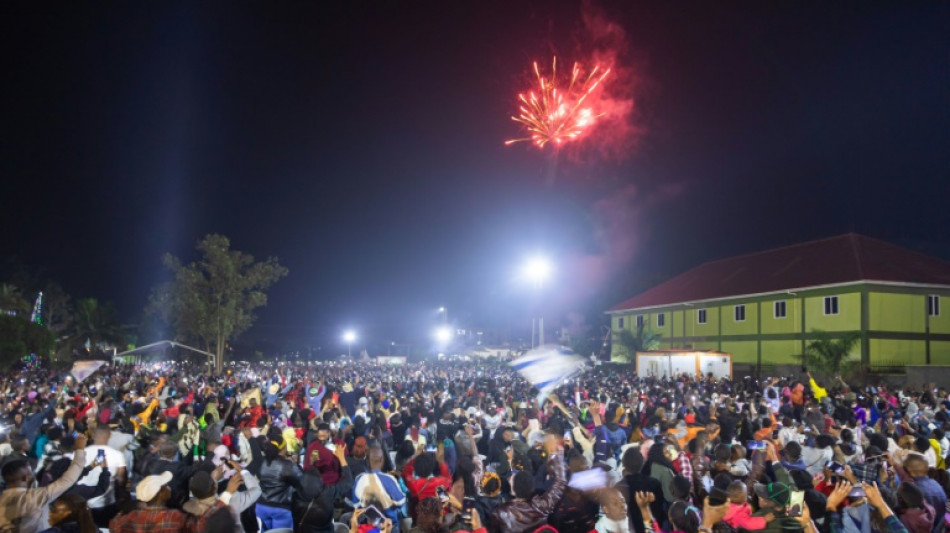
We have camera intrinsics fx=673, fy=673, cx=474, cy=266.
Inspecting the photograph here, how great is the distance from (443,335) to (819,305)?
199ft

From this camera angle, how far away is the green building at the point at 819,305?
2978 cm

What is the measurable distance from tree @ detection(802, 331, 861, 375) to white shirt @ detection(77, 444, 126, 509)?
29273 millimetres

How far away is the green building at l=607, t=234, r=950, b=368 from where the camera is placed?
29.8m

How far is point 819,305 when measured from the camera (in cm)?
3200

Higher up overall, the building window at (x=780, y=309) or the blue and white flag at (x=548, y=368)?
the building window at (x=780, y=309)

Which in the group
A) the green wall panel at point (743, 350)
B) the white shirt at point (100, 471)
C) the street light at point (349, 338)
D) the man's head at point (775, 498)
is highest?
the man's head at point (775, 498)

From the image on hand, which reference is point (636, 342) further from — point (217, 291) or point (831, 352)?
point (217, 291)

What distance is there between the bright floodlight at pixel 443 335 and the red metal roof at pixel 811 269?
45.3 m

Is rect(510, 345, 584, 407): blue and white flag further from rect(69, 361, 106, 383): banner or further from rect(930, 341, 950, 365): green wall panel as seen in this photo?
rect(930, 341, 950, 365): green wall panel

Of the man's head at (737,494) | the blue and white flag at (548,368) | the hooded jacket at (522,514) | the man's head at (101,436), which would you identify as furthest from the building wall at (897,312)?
the man's head at (101,436)

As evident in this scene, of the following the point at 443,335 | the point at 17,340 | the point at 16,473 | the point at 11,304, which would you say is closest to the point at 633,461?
the point at 16,473

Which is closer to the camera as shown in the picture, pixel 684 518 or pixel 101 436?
pixel 684 518

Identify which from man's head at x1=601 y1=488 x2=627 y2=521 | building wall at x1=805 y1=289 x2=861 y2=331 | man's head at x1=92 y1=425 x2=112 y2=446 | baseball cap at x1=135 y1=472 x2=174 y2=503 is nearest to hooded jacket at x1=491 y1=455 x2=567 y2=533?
man's head at x1=601 y1=488 x2=627 y2=521

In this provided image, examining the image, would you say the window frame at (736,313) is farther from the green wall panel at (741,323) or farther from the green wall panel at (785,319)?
the green wall panel at (785,319)
